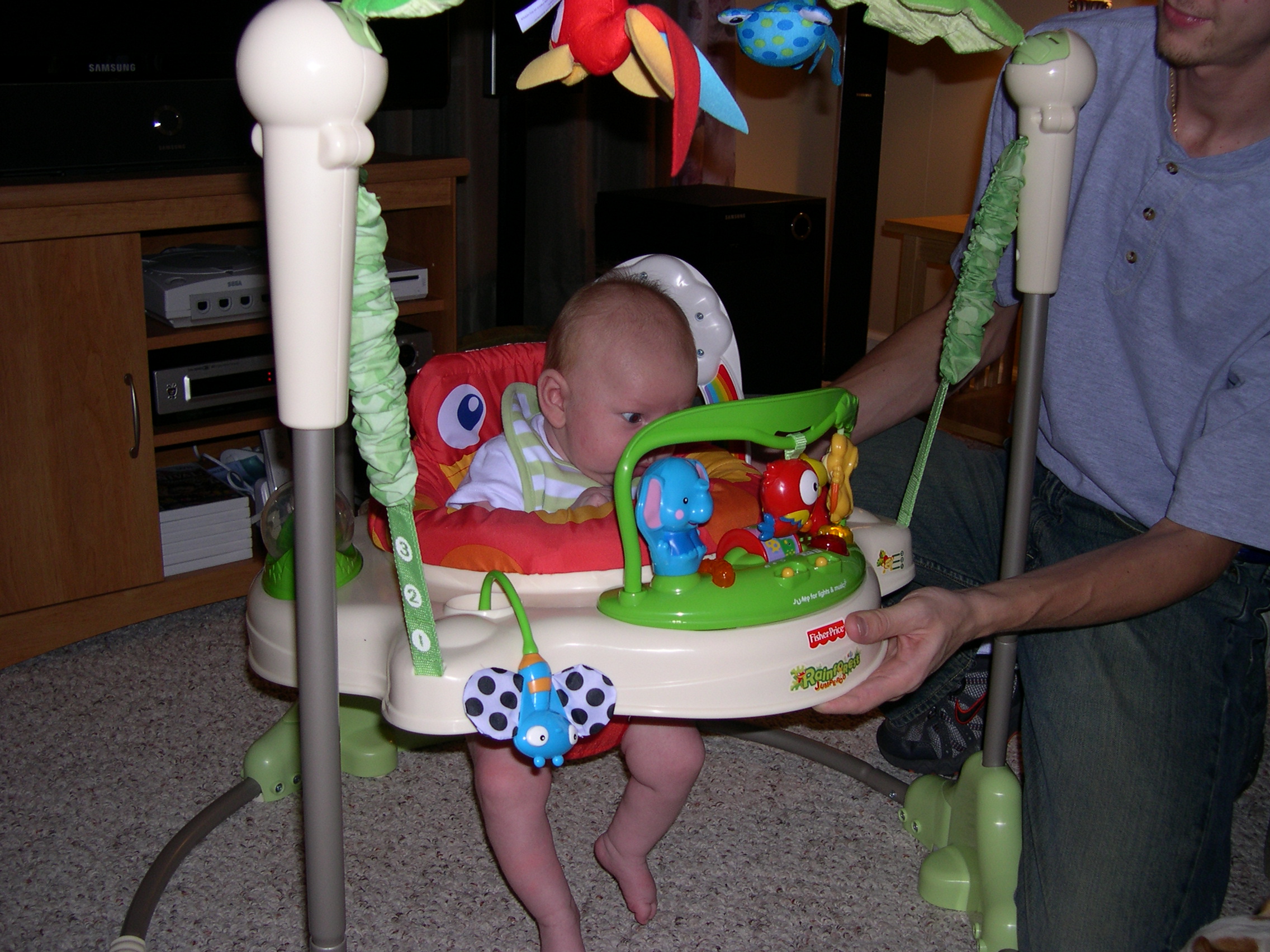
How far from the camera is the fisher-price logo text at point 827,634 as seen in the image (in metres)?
0.84

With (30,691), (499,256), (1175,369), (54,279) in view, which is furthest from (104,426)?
(1175,369)

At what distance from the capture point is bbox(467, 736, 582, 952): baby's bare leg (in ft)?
3.19

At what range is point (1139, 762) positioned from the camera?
104 centimetres

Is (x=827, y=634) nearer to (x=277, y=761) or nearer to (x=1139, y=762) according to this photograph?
(x=1139, y=762)

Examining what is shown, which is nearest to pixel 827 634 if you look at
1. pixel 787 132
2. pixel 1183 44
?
pixel 1183 44

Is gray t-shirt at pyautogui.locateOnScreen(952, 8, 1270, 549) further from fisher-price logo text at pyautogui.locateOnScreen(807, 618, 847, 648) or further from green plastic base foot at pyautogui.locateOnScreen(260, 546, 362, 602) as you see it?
green plastic base foot at pyautogui.locateOnScreen(260, 546, 362, 602)

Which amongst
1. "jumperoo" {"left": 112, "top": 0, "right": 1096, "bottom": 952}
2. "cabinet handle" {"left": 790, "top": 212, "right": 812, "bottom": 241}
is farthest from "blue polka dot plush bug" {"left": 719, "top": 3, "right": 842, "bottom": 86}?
"cabinet handle" {"left": 790, "top": 212, "right": 812, "bottom": 241}

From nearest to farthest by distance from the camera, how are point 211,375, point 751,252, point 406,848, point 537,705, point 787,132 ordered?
point 537,705, point 406,848, point 211,375, point 751,252, point 787,132

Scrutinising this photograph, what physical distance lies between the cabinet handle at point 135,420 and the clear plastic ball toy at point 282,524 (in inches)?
30.1

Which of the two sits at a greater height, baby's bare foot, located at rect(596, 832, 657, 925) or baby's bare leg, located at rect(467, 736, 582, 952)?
baby's bare leg, located at rect(467, 736, 582, 952)

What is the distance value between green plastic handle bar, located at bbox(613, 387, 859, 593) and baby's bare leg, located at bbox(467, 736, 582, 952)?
0.23 metres

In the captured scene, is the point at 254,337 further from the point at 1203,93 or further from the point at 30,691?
the point at 1203,93

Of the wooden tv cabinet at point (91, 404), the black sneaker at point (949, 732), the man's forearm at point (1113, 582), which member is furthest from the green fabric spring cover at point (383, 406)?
the wooden tv cabinet at point (91, 404)

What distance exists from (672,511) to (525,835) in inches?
14.3
